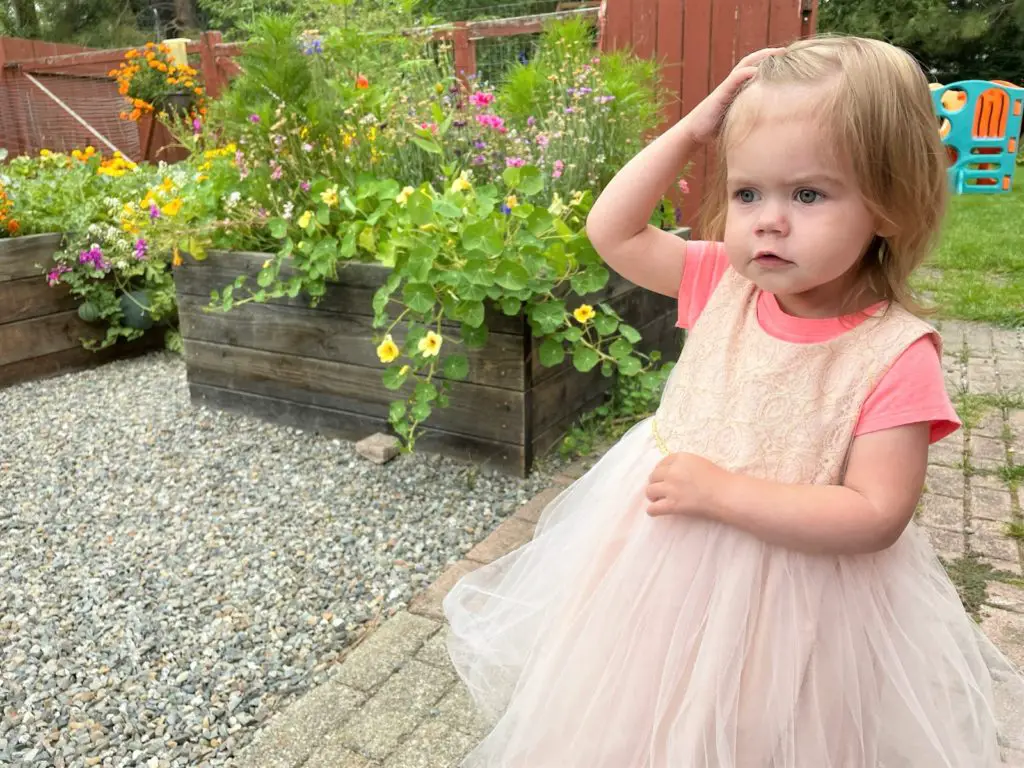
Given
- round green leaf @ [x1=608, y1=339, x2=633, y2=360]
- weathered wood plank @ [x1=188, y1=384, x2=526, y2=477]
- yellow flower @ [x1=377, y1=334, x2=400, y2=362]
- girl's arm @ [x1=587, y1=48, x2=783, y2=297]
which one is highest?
girl's arm @ [x1=587, y1=48, x2=783, y2=297]

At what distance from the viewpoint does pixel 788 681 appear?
104 cm

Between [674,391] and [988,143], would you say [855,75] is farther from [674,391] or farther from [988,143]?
[988,143]

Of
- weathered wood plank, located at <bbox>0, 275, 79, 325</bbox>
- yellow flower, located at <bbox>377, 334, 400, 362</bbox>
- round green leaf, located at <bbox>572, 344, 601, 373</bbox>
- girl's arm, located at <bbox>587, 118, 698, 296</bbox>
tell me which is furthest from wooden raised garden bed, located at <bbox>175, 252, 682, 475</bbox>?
girl's arm, located at <bbox>587, 118, 698, 296</bbox>

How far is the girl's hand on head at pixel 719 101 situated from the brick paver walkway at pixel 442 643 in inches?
46.5

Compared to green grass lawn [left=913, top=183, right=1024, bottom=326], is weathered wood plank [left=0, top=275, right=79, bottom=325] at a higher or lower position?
higher

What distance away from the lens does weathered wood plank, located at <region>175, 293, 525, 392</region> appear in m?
2.56

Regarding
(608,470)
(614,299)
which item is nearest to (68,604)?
(608,470)

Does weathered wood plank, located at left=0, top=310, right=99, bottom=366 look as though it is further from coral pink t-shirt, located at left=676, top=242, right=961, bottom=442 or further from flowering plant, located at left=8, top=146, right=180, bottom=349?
Answer: coral pink t-shirt, located at left=676, top=242, right=961, bottom=442

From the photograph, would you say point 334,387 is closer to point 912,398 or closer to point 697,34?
point 912,398

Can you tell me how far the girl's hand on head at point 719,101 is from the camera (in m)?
1.03

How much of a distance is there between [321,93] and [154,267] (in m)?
1.50

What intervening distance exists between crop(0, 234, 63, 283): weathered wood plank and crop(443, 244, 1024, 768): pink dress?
3.50 metres

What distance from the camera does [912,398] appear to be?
3.13ft

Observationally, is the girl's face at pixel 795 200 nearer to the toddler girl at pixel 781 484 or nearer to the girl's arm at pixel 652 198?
the toddler girl at pixel 781 484
